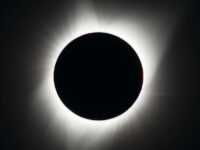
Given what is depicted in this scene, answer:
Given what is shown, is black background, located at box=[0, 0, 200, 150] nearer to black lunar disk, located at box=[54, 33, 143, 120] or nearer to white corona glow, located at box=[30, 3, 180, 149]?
white corona glow, located at box=[30, 3, 180, 149]

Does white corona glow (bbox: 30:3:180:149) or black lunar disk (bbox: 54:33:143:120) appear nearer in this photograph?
black lunar disk (bbox: 54:33:143:120)

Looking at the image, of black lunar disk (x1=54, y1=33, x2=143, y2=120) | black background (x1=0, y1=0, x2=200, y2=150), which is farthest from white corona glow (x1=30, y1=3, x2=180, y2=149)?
black lunar disk (x1=54, y1=33, x2=143, y2=120)

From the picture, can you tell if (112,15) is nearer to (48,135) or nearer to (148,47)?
(148,47)

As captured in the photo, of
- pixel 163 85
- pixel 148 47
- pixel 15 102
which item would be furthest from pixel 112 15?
pixel 15 102

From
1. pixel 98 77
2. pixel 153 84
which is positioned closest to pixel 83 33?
pixel 98 77

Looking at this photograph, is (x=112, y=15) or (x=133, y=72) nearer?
(x=133, y=72)
